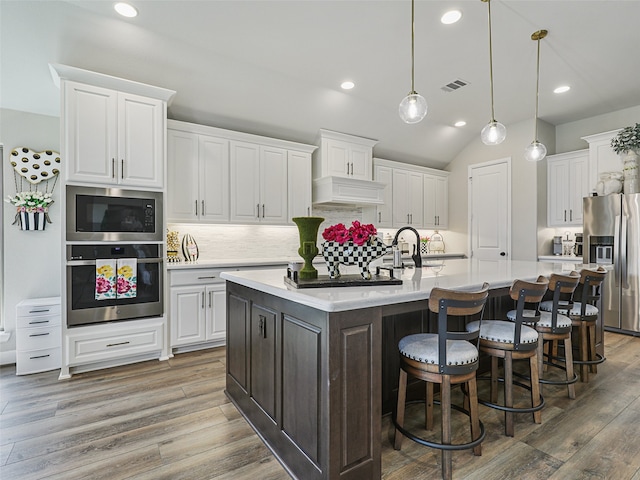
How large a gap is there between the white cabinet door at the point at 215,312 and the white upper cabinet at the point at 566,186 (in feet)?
17.0

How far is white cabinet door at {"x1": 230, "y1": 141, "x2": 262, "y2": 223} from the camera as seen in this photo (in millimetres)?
4391

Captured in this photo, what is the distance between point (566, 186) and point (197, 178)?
544 cm

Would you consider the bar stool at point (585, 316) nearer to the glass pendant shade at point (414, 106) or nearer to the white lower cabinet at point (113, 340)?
the glass pendant shade at point (414, 106)

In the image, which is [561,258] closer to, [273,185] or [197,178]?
[273,185]

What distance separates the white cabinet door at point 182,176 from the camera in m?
3.96

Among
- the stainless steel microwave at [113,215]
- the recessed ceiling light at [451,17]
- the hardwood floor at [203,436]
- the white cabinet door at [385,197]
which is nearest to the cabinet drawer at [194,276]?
the stainless steel microwave at [113,215]

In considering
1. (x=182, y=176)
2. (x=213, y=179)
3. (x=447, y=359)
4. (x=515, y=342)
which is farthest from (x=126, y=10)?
(x=515, y=342)

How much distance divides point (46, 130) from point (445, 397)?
4.40 m

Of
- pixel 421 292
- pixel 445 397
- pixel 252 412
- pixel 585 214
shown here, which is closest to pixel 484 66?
pixel 585 214

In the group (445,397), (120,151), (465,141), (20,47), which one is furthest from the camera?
(465,141)

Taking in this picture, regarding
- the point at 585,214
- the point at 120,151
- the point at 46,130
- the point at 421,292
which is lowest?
the point at 421,292

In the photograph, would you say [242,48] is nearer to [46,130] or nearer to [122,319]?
[46,130]

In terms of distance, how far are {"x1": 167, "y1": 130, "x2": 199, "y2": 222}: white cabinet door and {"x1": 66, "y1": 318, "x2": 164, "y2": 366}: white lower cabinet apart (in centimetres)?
124

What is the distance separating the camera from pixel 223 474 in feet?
5.83
